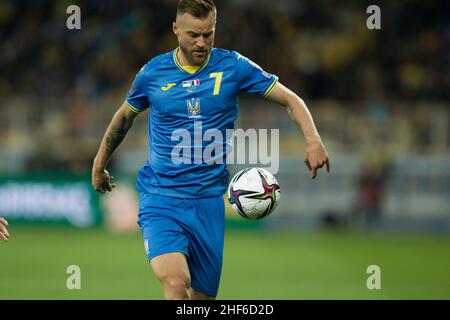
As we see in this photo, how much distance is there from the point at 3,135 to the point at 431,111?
9.22 metres

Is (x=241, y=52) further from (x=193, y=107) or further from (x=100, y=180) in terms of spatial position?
(x=193, y=107)

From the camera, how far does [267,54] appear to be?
2194 centimetres

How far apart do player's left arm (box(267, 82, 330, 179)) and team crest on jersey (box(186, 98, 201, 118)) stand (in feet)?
1.73

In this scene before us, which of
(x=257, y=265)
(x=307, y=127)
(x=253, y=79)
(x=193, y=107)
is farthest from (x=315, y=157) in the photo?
(x=257, y=265)

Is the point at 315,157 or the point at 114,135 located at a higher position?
the point at 114,135

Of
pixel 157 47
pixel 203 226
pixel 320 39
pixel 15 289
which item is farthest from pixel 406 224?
pixel 203 226

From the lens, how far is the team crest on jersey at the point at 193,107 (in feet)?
22.5

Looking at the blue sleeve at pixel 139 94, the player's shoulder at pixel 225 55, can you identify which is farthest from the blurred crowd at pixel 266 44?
the player's shoulder at pixel 225 55

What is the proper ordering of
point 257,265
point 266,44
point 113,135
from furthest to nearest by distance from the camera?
1. point 266,44
2. point 257,265
3. point 113,135

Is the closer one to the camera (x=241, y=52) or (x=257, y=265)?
→ (x=257, y=265)

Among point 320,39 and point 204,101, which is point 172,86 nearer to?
point 204,101

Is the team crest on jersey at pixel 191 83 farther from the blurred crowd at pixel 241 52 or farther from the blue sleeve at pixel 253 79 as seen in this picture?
the blurred crowd at pixel 241 52

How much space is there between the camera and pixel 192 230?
22.4ft

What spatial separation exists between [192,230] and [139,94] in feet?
3.60
